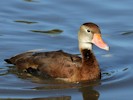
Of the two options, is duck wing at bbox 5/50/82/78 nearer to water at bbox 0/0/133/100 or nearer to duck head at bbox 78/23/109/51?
water at bbox 0/0/133/100

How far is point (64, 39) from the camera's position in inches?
500

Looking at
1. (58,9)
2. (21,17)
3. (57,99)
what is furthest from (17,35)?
(57,99)

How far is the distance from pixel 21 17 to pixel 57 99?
14.9 feet

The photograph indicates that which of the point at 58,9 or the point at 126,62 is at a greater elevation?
the point at 58,9

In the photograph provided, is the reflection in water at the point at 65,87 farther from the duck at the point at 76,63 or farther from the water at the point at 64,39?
the duck at the point at 76,63

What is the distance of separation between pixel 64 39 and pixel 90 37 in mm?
2034

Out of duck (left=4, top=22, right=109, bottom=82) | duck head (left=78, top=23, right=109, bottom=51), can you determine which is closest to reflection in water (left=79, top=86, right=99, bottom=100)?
duck (left=4, top=22, right=109, bottom=82)

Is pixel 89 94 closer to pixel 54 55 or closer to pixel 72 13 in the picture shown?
pixel 54 55

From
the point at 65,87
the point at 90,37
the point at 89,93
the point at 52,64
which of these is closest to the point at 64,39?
the point at 90,37

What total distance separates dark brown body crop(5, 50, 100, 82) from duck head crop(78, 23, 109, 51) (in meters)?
0.16

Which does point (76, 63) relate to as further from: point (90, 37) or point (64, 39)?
point (64, 39)

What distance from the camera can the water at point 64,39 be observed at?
10102 mm

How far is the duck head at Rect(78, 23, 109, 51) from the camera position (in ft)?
35.1

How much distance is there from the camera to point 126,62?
38.2ft
